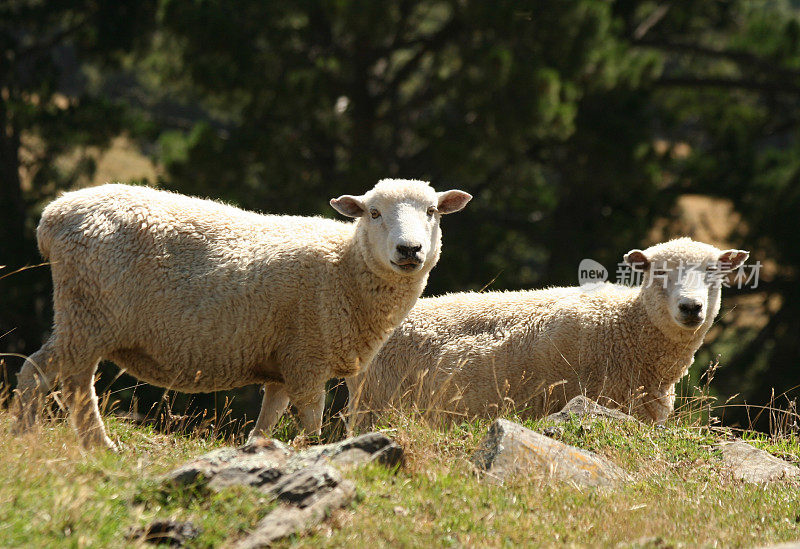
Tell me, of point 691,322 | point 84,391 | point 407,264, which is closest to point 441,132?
point 691,322

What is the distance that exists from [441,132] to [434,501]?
995cm

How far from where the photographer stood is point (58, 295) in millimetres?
5871

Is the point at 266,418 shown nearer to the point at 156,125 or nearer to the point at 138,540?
the point at 138,540

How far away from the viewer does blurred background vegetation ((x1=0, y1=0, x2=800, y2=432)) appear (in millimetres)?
13242

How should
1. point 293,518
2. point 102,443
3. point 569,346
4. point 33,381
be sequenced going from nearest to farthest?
point 293,518 < point 102,443 < point 33,381 < point 569,346

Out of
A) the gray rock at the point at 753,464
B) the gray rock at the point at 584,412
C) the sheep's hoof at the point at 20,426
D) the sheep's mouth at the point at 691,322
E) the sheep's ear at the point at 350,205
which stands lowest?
the gray rock at the point at 753,464

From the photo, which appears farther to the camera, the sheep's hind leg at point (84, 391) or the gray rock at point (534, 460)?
the sheep's hind leg at point (84, 391)

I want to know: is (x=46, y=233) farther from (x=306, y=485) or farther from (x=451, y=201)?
(x=306, y=485)

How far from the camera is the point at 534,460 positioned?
16.1 feet

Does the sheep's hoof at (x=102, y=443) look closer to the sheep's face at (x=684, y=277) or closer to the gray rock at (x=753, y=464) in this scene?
the gray rock at (x=753, y=464)

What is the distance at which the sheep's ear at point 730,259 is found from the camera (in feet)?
23.2

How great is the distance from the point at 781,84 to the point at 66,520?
626 inches

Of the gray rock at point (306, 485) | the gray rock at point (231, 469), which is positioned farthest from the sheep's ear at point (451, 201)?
the gray rock at point (306, 485)

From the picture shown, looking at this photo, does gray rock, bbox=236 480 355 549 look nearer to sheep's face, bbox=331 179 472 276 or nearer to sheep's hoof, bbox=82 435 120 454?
sheep's hoof, bbox=82 435 120 454
